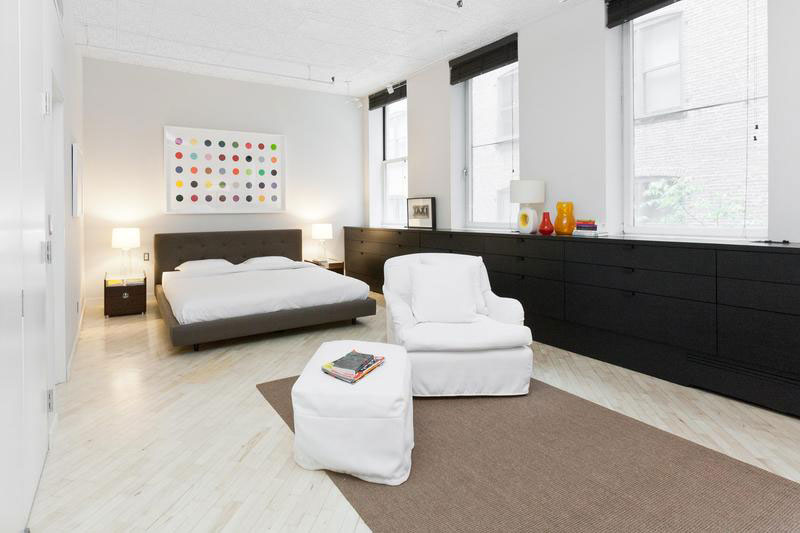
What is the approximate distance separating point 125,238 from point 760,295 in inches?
228

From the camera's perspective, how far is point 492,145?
5.35 metres

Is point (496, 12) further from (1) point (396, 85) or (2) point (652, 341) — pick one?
(2) point (652, 341)

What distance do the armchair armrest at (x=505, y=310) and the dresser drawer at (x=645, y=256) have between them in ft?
2.51

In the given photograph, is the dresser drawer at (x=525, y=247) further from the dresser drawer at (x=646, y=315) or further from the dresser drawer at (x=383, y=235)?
the dresser drawer at (x=383, y=235)

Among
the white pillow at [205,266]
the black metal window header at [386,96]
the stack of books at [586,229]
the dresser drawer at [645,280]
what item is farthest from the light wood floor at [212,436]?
the black metal window header at [386,96]

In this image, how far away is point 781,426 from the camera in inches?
101

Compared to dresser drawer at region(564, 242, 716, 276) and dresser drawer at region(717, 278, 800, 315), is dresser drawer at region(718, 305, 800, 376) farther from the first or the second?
dresser drawer at region(564, 242, 716, 276)

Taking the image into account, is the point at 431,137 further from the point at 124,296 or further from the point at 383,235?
the point at 124,296

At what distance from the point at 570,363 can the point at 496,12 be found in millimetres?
3111

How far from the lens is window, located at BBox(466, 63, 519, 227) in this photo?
5082mm

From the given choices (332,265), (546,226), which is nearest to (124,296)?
(332,265)

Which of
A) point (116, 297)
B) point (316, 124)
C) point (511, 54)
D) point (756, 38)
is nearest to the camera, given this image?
point (756, 38)

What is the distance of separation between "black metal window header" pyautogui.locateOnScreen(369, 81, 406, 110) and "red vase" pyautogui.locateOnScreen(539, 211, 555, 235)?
320 centimetres

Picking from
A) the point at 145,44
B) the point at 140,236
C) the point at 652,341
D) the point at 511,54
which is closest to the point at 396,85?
the point at 511,54
